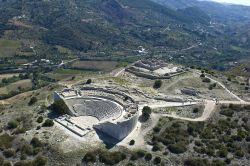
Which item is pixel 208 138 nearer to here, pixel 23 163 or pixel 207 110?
pixel 207 110

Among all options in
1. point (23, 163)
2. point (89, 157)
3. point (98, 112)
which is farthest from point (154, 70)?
point (23, 163)

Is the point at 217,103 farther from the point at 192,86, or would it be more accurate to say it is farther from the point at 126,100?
the point at 126,100

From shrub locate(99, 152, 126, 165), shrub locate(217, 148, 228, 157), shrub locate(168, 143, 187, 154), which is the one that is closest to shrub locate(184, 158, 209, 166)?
shrub locate(168, 143, 187, 154)

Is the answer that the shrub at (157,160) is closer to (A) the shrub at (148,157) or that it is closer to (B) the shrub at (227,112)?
(A) the shrub at (148,157)

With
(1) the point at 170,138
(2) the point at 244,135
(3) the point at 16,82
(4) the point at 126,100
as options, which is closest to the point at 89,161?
(1) the point at 170,138

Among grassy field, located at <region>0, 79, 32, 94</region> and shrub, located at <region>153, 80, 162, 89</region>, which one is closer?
shrub, located at <region>153, 80, 162, 89</region>

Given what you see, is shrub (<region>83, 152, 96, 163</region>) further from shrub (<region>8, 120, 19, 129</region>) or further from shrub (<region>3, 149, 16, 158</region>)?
shrub (<region>8, 120, 19, 129</region>)
